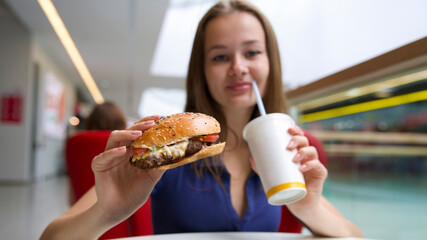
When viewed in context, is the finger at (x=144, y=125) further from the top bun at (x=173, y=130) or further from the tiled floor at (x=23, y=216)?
the tiled floor at (x=23, y=216)

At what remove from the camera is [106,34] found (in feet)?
22.9

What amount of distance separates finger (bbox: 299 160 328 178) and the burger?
21cm

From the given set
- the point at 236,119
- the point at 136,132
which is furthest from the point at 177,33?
the point at 136,132

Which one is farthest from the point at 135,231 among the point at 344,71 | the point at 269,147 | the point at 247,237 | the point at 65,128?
the point at 65,128

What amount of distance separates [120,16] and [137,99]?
9575 mm

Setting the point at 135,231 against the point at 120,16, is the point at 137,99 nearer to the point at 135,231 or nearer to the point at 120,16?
the point at 120,16

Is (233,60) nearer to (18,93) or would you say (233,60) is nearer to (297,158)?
(297,158)

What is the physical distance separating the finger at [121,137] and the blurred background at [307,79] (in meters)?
0.11

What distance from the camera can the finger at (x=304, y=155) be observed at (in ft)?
2.37

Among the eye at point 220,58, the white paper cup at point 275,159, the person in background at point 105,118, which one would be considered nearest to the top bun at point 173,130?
the white paper cup at point 275,159

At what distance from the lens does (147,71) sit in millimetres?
9883

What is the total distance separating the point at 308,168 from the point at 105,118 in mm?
2511

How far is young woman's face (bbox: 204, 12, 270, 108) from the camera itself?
0.87 metres

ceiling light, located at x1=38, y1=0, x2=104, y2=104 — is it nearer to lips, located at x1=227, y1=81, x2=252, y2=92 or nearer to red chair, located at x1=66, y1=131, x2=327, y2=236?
red chair, located at x1=66, y1=131, x2=327, y2=236
